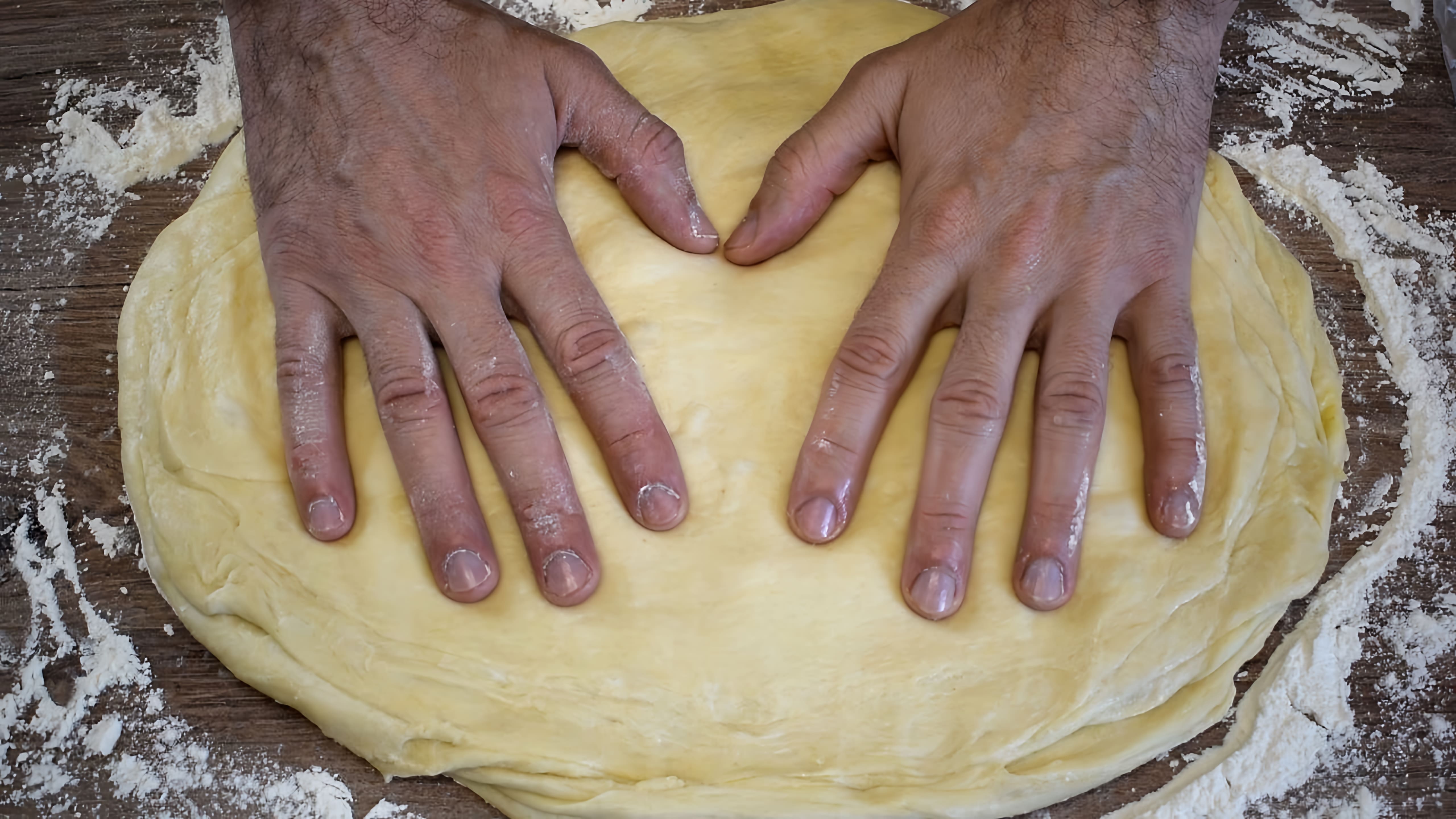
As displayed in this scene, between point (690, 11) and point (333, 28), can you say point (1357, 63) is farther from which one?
point (333, 28)

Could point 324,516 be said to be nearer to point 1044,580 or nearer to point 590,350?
point 590,350

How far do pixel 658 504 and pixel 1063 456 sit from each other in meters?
0.56

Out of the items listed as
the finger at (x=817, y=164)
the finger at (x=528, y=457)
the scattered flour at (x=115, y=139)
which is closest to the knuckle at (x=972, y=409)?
the finger at (x=817, y=164)

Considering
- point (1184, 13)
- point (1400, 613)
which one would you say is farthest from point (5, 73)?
point (1400, 613)

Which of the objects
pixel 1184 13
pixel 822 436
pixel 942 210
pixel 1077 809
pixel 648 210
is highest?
pixel 1184 13

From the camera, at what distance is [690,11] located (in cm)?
204

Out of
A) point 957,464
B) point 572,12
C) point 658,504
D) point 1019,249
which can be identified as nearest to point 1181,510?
point 957,464

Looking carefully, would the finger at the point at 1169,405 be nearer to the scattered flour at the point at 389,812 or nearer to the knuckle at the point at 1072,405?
the knuckle at the point at 1072,405

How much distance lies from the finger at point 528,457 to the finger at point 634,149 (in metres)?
0.34

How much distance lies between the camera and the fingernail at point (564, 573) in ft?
4.17

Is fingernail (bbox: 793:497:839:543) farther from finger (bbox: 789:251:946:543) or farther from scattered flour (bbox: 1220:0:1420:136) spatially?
scattered flour (bbox: 1220:0:1420:136)

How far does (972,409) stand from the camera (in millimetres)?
1296

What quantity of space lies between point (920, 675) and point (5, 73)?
7.11ft

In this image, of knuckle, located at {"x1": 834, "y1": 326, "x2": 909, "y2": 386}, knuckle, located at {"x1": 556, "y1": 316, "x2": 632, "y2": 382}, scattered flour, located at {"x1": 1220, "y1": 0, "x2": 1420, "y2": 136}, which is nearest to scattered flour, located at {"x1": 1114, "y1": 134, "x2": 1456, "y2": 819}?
scattered flour, located at {"x1": 1220, "y1": 0, "x2": 1420, "y2": 136}
